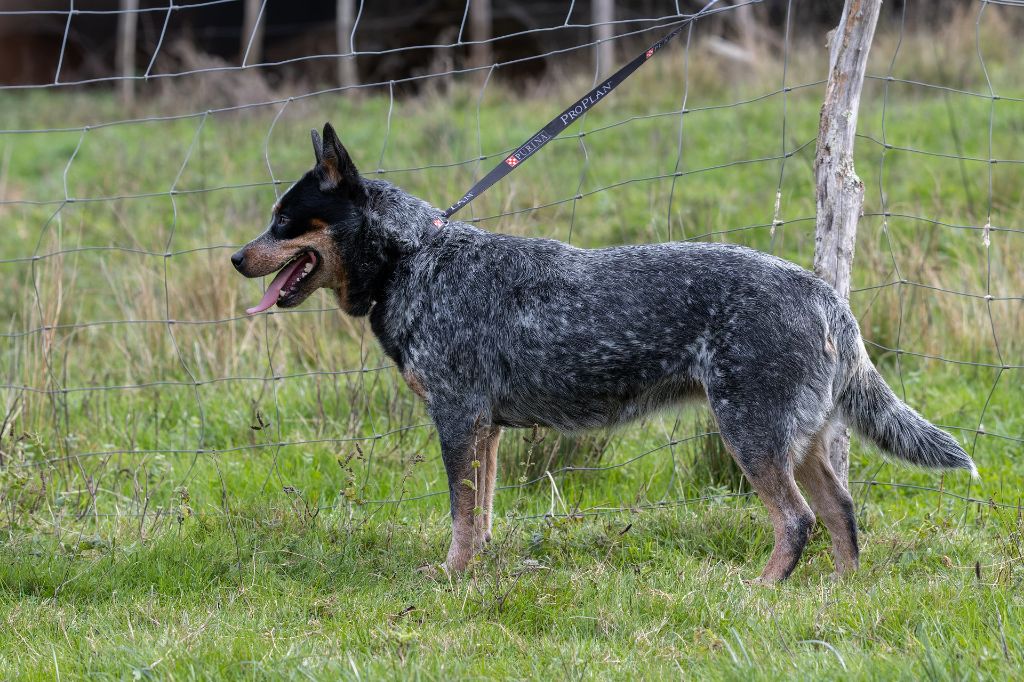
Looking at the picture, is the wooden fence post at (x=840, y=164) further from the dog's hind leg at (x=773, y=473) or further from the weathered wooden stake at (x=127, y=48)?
the weathered wooden stake at (x=127, y=48)

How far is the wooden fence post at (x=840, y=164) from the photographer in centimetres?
480

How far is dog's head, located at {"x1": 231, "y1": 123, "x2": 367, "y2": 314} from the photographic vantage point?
4.61 meters

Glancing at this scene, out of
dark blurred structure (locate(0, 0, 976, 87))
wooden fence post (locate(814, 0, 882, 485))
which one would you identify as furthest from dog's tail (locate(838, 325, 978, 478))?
dark blurred structure (locate(0, 0, 976, 87))

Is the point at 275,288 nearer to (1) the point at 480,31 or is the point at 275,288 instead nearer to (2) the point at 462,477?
(2) the point at 462,477

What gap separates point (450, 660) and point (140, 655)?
108 centimetres

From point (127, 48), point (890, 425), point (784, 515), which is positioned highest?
point (127, 48)

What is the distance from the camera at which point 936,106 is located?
37.6ft

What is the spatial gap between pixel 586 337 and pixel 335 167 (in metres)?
1.30

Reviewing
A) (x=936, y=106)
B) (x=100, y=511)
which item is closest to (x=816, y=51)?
(x=936, y=106)

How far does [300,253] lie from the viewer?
471 cm

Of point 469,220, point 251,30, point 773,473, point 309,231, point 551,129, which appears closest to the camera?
point 773,473

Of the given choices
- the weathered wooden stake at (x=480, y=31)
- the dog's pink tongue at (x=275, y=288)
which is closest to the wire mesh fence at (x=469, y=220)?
the dog's pink tongue at (x=275, y=288)

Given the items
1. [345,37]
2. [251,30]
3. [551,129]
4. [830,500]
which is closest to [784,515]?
[830,500]

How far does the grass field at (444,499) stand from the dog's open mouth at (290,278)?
0.61 meters
